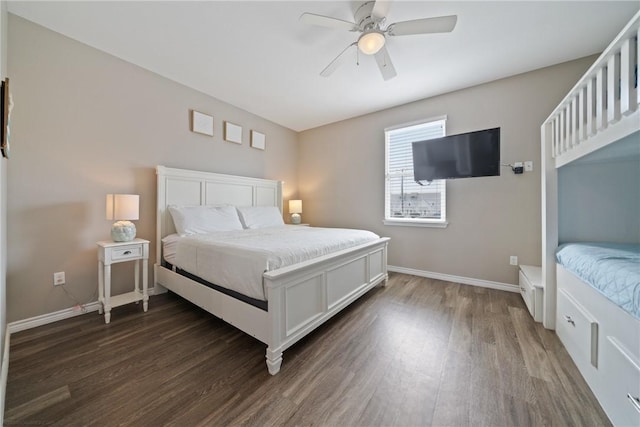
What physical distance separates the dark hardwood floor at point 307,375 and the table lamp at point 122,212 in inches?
31.3

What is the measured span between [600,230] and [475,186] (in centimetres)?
126

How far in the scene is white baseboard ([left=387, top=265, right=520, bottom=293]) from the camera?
290cm

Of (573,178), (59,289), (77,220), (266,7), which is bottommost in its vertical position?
(59,289)

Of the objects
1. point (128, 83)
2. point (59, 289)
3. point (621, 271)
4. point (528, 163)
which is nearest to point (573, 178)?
point (528, 163)

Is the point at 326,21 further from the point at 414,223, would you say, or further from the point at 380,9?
the point at 414,223

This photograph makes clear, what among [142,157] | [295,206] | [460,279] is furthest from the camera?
[295,206]

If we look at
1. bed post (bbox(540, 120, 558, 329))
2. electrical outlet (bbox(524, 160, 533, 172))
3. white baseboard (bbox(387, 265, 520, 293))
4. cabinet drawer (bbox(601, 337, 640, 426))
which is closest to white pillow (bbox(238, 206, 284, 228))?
white baseboard (bbox(387, 265, 520, 293))

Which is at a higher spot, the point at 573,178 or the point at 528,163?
the point at 528,163

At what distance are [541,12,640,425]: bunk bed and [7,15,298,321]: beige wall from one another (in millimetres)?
3936

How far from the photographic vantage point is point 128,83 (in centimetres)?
261

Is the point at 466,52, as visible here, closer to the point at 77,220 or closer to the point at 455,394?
the point at 455,394

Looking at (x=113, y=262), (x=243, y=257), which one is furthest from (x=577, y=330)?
(x=113, y=262)

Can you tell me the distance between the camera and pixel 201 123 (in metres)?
3.25

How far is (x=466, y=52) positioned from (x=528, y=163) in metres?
1.51
